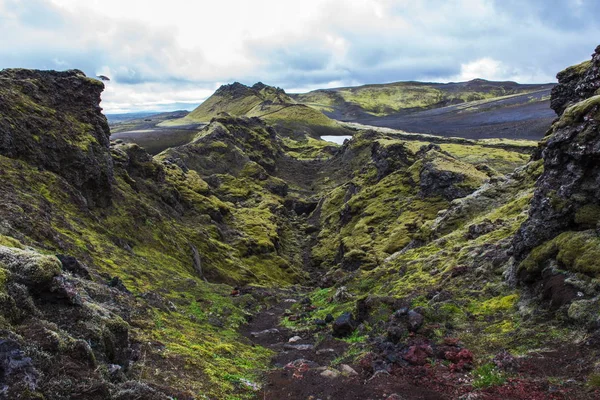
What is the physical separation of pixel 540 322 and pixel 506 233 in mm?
17321

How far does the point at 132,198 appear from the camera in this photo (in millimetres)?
61625

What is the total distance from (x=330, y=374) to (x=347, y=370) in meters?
1.16

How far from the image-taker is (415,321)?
82.7 feet

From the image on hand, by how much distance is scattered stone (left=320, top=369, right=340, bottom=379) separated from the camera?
2109cm

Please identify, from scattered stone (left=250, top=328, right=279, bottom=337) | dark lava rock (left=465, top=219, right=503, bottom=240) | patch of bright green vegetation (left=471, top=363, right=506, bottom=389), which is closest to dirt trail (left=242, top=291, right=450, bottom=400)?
patch of bright green vegetation (left=471, top=363, right=506, bottom=389)

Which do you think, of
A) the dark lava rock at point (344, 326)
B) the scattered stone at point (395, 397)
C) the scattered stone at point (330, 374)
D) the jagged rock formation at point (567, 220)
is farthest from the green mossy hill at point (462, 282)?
the scattered stone at point (395, 397)

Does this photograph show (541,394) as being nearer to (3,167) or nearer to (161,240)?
(3,167)

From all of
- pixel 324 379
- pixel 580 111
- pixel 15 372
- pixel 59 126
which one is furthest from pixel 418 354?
pixel 59 126

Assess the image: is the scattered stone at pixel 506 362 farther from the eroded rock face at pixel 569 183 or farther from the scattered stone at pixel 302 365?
the eroded rock face at pixel 569 183

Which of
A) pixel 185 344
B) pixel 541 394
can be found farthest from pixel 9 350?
pixel 541 394

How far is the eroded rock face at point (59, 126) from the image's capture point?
151ft

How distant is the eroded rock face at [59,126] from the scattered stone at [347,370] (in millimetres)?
43363

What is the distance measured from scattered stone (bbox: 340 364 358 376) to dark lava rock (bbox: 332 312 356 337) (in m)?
7.50

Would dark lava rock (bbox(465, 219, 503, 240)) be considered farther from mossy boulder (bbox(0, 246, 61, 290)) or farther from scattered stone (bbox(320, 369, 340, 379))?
mossy boulder (bbox(0, 246, 61, 290))
